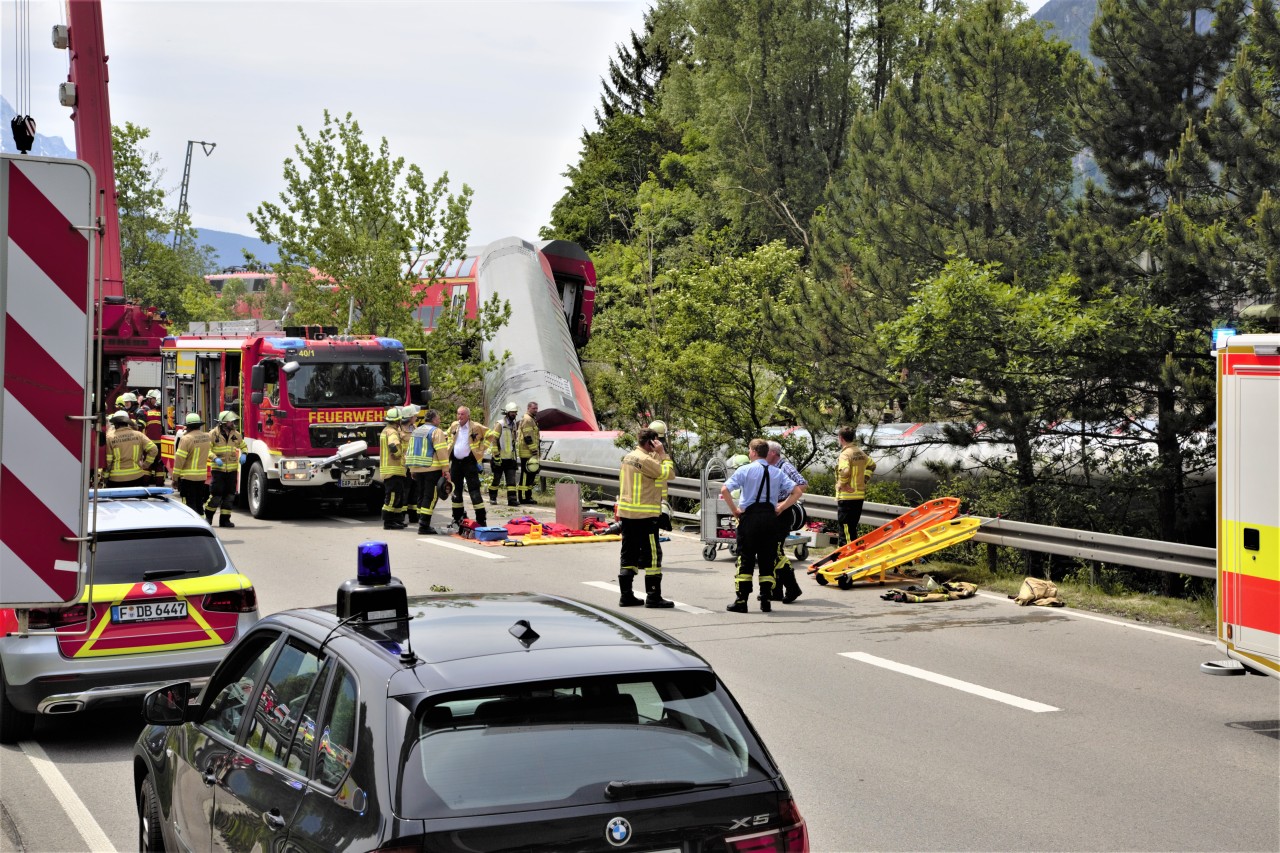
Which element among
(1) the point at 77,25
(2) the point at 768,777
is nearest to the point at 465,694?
(2) the point at 768,777

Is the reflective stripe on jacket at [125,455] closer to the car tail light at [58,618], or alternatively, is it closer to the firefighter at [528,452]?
the firefighter at [528,452]

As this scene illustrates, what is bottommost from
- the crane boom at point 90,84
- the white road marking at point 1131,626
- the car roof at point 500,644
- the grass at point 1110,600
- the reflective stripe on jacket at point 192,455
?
the white road marking at point 1131,626

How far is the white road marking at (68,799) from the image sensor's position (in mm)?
6625

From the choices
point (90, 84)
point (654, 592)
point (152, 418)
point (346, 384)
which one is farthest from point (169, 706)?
point (90, 84)

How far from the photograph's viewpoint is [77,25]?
95.4 feet

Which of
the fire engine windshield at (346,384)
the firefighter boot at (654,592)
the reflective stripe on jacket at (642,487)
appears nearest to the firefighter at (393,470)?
the fire engine windshield at (346,384)

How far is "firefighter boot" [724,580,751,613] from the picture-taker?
1356 cm

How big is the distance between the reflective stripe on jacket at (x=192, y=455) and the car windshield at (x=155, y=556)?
37.5 ft

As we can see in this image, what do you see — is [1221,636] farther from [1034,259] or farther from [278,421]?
[278,421]

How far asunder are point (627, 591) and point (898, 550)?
3373 mm

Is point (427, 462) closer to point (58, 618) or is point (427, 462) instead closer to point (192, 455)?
point (192, 455)

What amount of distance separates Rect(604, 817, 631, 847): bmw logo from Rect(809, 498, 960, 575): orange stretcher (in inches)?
473

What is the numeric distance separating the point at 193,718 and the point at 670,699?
7.17ft

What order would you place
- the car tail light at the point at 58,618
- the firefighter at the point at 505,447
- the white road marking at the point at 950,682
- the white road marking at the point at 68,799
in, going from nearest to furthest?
the white road marking at the point at 68,799
the car tail light at the point at 58,618
the white road marking at the point at 950,682
the firefighter at the point at 505,447
